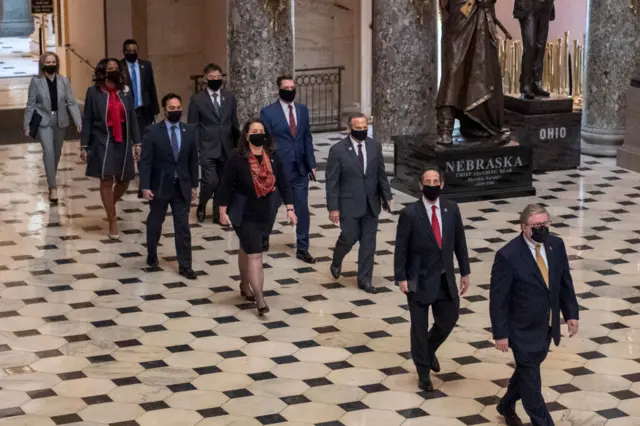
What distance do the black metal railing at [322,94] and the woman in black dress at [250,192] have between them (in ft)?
26.5

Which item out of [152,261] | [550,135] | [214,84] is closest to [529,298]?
[152,261]

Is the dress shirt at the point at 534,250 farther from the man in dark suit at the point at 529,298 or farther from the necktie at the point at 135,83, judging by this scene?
the necktie at the point at 135,83

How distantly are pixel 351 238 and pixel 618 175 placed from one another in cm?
566

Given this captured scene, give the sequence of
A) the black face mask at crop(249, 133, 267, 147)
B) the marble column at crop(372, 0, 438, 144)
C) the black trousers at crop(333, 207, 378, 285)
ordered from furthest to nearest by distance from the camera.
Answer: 1. the marble column at crop(372, 0, 438, 144)
2. the black trousers at crop(333, 207, 378, 285)
3. the black face mask at crop(249, 133, 267, 147)

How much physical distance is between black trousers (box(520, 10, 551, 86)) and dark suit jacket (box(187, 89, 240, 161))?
4.24m

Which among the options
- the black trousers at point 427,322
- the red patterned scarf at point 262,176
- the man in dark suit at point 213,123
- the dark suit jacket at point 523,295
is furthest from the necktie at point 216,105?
the dark suit jacket at point 523,295

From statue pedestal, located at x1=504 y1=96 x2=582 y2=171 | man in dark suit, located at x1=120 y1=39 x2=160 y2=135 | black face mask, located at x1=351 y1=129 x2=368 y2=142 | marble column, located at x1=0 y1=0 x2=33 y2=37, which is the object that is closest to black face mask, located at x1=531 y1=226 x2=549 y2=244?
black face mask, located at x1=351 y1=129 x2=368 y2=142

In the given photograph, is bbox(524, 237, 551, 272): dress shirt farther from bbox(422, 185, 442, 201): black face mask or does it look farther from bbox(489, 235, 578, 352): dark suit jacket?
bbox(422, 185, 442, 201): black face mask

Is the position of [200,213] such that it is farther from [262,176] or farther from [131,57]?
[262,176]

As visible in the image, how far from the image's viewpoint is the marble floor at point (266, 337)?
345 inches

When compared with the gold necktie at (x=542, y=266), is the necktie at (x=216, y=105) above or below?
above

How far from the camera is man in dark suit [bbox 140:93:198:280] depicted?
11.4 metres

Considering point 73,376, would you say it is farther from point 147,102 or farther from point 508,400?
point 147,102

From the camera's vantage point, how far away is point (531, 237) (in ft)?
25.9
